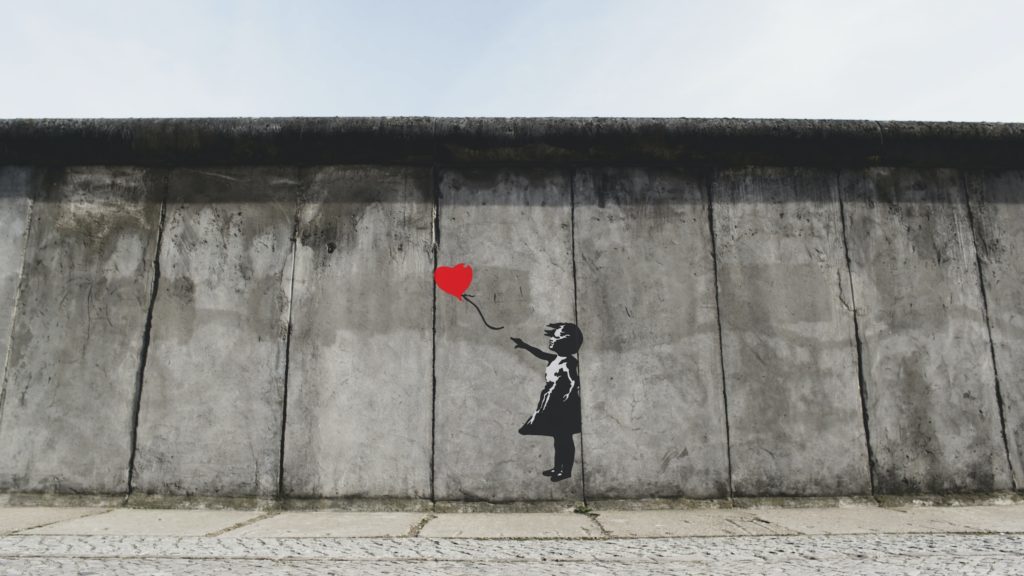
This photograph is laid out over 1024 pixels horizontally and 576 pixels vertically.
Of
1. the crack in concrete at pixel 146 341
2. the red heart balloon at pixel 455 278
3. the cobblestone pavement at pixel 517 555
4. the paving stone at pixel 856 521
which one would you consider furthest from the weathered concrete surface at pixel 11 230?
the paving stone at pixel 856 521

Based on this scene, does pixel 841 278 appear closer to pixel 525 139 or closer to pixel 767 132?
pixel 767 132

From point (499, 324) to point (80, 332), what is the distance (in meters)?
2.93

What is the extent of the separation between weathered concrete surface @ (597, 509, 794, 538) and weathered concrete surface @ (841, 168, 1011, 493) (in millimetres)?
1246

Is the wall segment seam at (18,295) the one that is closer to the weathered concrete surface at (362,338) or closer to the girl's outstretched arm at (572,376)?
the weathered concrete surface at (362,338)

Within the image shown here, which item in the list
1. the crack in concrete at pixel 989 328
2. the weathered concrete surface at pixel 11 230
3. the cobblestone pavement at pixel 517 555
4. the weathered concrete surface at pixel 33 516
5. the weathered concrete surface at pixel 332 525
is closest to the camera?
the cobblestone pavement at pixel 517 555

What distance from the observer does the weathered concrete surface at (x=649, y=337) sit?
393cm

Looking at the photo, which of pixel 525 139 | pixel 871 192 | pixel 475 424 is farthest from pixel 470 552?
pixel 871 192

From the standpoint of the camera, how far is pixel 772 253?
4.25 m

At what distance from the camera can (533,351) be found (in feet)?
13.4

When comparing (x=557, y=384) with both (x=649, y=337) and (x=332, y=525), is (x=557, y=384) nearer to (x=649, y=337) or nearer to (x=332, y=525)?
(x=649, y=337)

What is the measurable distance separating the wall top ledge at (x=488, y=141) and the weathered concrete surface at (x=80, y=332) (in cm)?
29

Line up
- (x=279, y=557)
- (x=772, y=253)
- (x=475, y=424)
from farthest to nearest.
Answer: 1. (x=772, y=253)
2. (x=475, y=424)
3. (x=279, y=557)

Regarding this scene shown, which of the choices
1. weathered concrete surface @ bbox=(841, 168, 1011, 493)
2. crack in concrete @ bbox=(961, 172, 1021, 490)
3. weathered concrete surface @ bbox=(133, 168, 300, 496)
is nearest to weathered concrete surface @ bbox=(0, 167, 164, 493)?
weathered concrete surface @ bbox=(133, 168, 300, 496)

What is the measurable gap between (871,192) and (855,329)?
1067 millimetres
